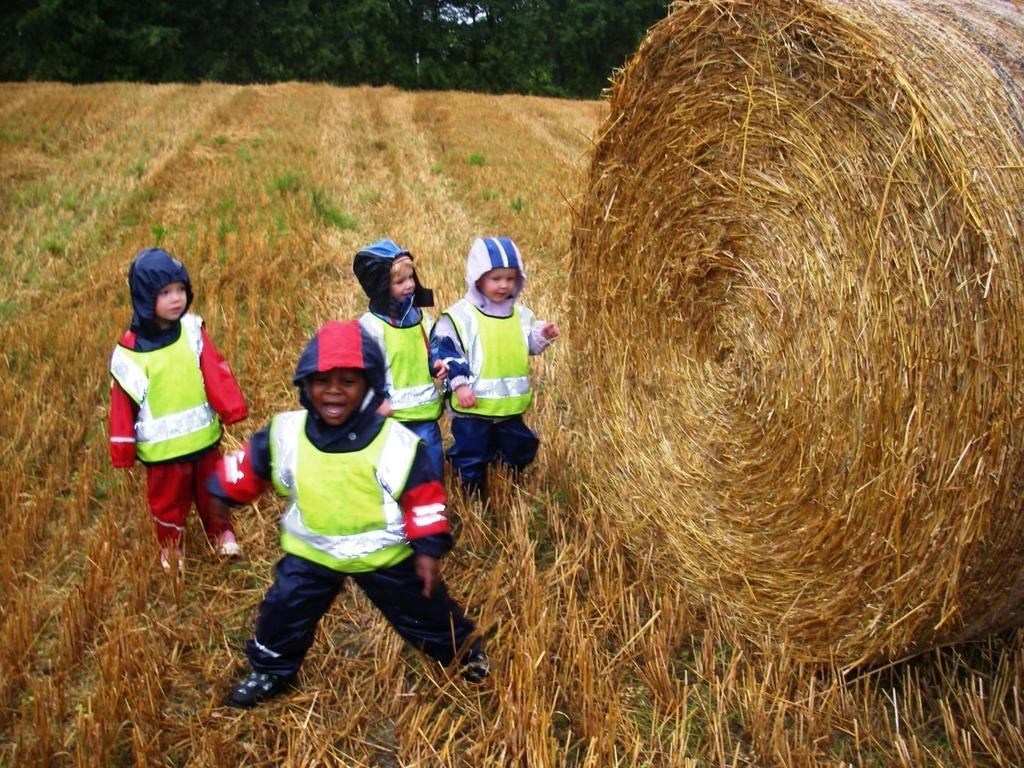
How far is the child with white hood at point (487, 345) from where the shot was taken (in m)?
4.02

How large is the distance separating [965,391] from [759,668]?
4.12ft

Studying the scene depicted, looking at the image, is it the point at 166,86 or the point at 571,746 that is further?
the point at 166,86

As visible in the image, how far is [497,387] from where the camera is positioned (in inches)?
162

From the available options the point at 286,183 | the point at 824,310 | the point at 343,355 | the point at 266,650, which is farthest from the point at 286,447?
the point at 286,183

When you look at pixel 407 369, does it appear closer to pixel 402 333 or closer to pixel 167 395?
pixel 402 333

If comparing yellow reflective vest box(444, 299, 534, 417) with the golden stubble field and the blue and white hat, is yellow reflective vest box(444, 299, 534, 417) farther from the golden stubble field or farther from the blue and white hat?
the golden stubble field

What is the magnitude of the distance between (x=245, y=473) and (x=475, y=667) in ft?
3.35

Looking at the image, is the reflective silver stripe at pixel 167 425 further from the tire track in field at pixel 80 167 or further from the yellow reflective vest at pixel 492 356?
the tire track in field at pixel 80 167

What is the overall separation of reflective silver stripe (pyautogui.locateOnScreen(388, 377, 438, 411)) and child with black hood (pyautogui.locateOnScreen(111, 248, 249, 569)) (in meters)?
0.67

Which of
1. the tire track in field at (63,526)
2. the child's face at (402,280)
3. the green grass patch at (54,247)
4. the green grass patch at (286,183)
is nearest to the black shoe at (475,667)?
the tire track in field at (63,526)

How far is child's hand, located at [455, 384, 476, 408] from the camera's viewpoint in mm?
4012

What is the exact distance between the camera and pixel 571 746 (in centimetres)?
286

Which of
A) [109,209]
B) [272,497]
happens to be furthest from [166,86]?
[272,497]

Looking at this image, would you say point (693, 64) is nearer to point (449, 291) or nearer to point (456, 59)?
point (449, 291)
